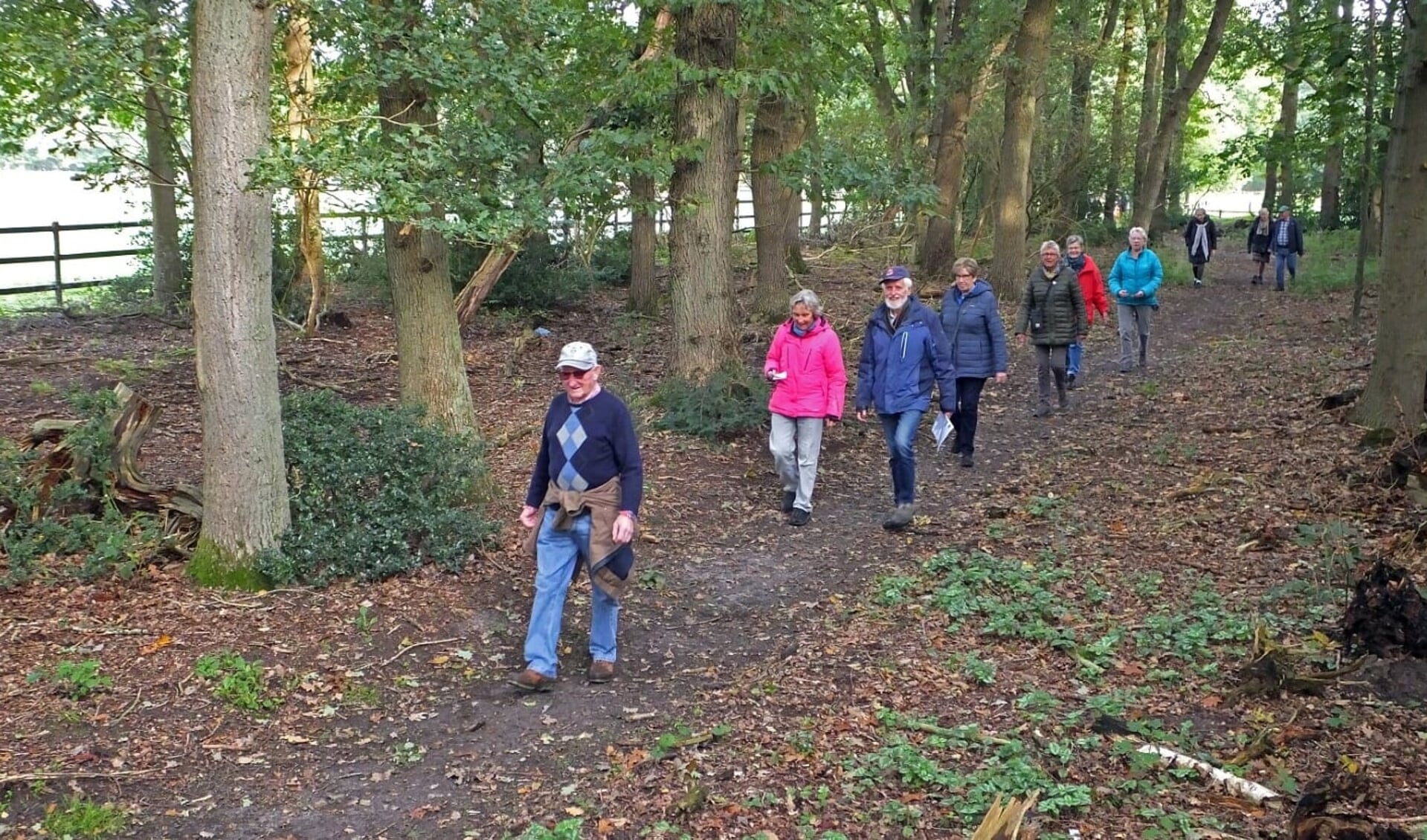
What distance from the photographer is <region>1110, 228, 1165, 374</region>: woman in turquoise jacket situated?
14086mm

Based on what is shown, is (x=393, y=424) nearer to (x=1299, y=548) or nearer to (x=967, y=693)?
(x=967, y=693)

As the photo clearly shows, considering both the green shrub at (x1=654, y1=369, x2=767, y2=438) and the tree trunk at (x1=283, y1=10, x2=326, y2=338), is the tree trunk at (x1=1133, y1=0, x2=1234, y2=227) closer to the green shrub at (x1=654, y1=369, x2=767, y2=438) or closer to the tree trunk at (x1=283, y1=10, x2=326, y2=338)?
the green shrub at (x1=654, y1=369, x2=767, y2=438)

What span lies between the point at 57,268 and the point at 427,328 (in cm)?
1322

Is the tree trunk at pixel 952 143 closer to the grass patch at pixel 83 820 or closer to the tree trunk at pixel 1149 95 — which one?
the tree trunk at pixel 1149 95

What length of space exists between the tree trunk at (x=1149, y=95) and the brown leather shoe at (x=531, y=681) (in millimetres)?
21398

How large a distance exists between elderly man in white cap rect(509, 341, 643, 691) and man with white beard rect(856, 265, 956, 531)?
3.32m

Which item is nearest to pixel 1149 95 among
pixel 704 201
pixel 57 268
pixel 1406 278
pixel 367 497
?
pixel 1406 278

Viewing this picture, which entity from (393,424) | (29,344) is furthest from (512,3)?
(29,344)

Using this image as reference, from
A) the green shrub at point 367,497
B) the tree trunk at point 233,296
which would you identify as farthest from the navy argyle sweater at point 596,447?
the tree trunk at point 233,296

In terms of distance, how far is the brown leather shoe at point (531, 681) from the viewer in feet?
19.5

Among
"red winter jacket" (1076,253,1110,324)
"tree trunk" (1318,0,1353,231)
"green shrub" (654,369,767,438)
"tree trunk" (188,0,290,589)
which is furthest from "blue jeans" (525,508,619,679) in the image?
"red winter jacket" (1076,253,1110,324)

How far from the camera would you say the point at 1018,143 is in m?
19.8

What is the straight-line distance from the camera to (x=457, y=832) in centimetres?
466

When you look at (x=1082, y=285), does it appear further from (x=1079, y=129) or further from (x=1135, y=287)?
(x=1079, y=129)
